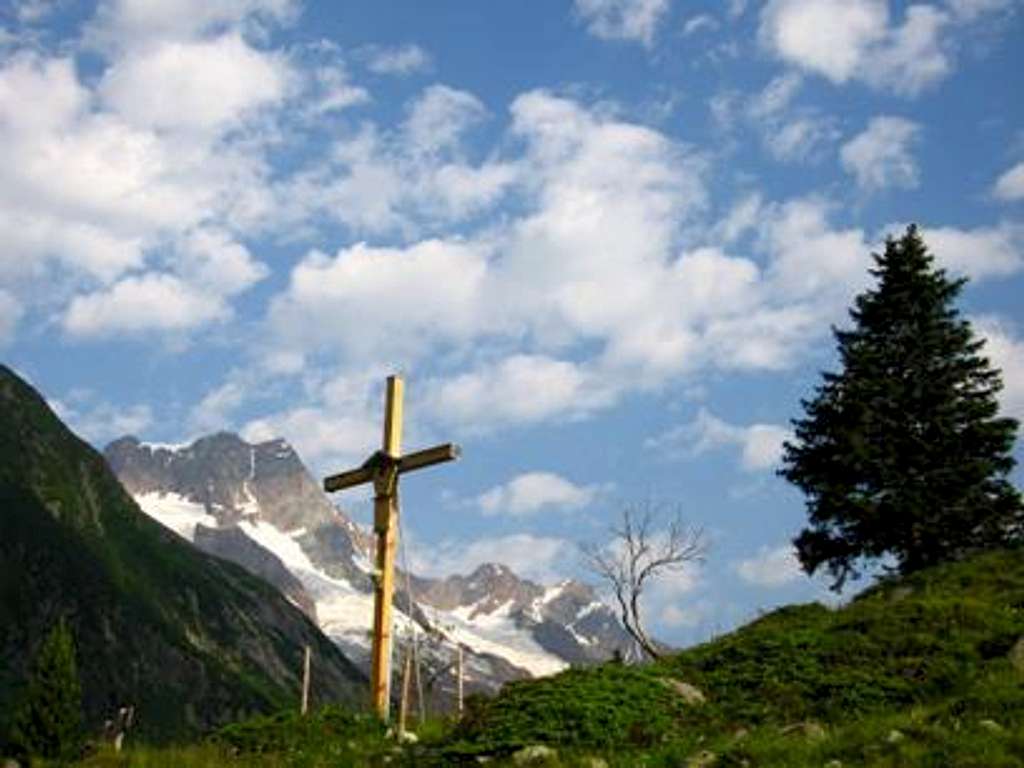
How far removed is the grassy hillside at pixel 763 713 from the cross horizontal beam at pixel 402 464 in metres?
4.54

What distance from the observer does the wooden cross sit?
80.4 ft

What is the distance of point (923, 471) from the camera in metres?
45.6

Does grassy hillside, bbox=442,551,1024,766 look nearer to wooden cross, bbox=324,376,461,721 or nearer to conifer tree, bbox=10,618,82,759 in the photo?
wooden cross, bbox=324,376,461,721

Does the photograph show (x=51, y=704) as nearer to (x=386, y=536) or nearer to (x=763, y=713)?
(x=386, y=536)

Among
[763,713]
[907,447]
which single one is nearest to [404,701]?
[763,713]

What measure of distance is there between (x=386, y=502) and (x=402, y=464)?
0.82 m

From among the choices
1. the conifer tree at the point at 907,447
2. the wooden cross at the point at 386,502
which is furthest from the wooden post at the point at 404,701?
the conifer tree at the point at 907,447

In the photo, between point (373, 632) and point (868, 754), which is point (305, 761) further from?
point (868, 754)

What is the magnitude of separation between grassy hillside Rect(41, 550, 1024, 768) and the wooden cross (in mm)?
1578

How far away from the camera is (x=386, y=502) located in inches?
995

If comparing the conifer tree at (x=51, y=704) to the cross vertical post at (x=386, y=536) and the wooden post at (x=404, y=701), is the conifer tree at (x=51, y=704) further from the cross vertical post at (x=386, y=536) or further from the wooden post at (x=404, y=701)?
the cross vertical post at (x=386, y=536)

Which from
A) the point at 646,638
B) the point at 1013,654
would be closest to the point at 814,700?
the point at 1013,654

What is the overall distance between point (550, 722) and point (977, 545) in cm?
2842

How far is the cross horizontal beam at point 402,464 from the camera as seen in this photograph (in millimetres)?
24156
